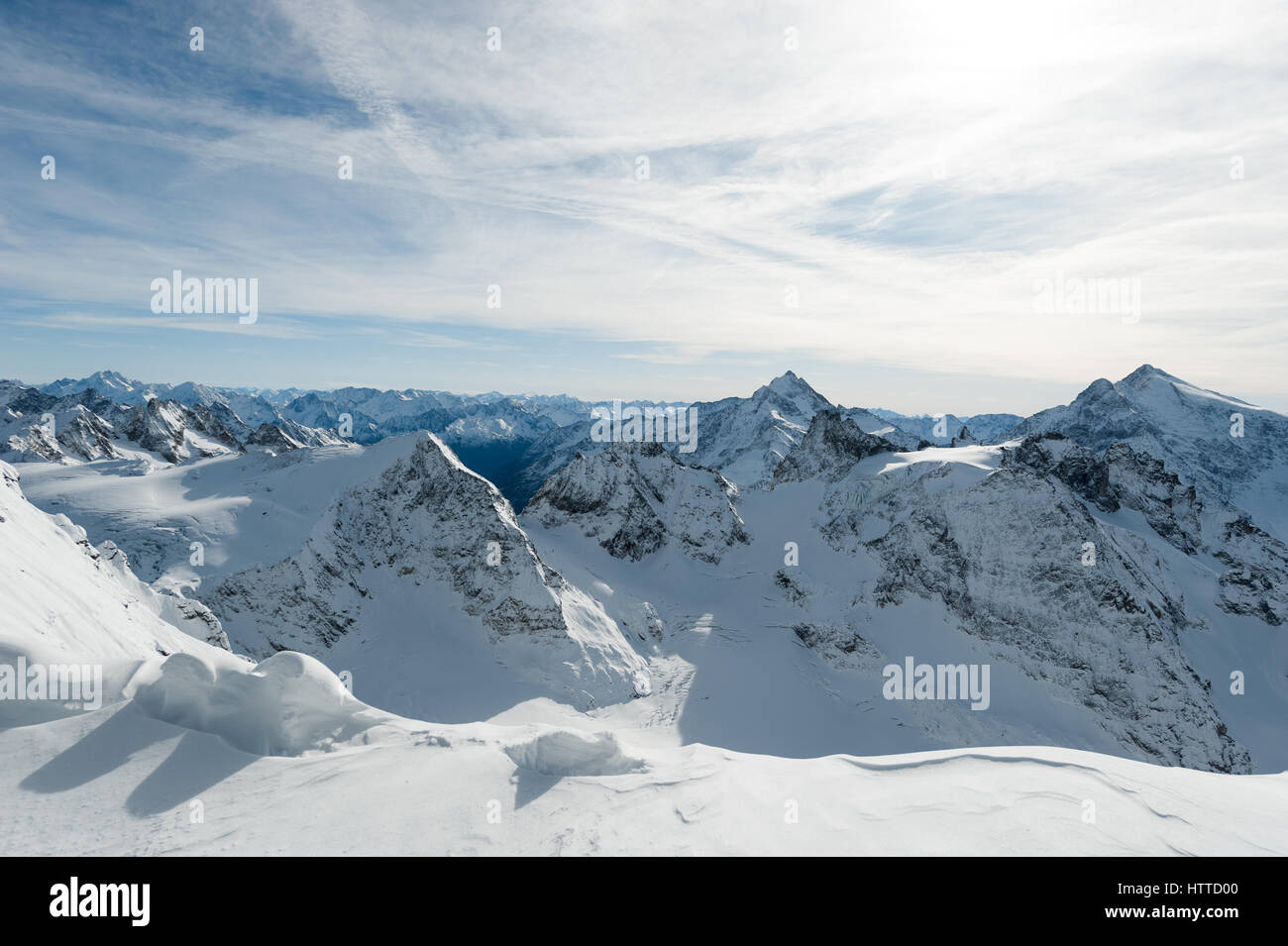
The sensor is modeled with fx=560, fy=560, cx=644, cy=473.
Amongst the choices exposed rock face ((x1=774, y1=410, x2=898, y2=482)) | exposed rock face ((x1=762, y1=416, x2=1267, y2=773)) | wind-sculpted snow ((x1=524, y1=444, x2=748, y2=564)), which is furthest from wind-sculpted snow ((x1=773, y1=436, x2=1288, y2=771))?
wind-sculpted snow ((x1=524, y1=444, x2=748, y2=564))

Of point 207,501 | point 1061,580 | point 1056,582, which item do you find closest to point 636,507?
point 207,501

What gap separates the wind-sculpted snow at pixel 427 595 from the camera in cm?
5147

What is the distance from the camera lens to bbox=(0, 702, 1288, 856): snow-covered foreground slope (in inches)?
368

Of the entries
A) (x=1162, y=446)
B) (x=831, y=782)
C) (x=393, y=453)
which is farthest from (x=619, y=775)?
(x=1162, y=446)

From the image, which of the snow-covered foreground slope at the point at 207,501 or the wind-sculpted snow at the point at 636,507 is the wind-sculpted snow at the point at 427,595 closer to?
the snow-covered foreground slope at the point at 207,501

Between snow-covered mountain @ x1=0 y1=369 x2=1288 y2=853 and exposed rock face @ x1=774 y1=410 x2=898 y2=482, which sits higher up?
exposed rock face @ x1=774 y1=410 x2=898 y2=482

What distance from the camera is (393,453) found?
6925 cm

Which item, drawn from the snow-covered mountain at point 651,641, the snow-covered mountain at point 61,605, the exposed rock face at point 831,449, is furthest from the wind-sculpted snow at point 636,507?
the snow-covered mountain at point 61,605

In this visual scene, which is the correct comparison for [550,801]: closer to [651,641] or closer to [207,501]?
[651,641]

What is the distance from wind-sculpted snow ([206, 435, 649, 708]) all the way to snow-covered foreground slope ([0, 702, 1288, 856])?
1646 inches

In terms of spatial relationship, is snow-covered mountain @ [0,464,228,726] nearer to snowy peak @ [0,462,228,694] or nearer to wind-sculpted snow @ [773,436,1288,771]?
snowy peak @ [0,462,228,694]

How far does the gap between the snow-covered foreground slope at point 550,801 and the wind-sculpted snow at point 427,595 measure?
1646 inches
